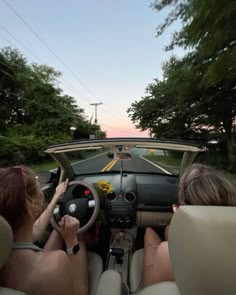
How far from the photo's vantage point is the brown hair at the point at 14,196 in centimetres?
154

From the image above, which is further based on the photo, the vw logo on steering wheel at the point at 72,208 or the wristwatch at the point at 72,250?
the vw logo on steering wheel at the point at 72,208

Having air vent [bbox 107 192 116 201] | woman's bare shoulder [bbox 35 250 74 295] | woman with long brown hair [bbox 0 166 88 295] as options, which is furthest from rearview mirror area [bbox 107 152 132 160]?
woman's bare shoulder [bbox 35 250 74 295]

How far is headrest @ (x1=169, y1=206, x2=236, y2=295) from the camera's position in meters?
1.19

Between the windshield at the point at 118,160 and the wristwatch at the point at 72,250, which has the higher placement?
the windshield at the point at 118,160

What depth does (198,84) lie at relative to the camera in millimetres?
14688

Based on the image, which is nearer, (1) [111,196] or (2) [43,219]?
(2) [43,219]

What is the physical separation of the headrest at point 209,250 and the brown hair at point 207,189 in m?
0.39

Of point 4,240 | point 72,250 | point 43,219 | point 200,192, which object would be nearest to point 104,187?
point 43,219

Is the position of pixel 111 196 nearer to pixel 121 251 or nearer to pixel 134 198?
pixel 134 198

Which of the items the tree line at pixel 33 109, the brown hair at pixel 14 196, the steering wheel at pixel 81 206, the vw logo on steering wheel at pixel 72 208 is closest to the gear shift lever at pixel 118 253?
the steering wheel at pixel 81 206

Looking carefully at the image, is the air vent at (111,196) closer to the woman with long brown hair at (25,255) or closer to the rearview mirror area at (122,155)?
the rearview mirror area at (122,155)

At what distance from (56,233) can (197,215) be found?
1889mm

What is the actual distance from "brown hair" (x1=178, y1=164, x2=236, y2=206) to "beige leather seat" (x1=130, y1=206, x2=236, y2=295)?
37cm

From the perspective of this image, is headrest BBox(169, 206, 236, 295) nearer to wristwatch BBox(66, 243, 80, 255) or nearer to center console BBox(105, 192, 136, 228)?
wristwatch BBox(66, 243, 80, 255)
